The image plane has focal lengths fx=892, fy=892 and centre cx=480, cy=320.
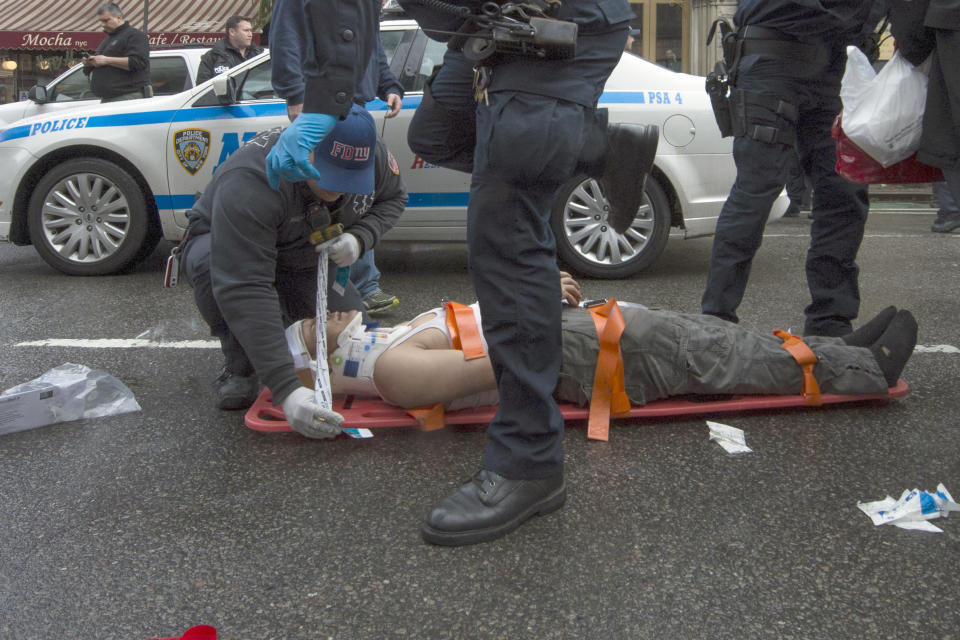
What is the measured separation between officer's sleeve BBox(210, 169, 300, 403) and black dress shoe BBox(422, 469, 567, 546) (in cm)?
58

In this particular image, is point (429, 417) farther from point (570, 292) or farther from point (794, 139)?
point (794, 139)

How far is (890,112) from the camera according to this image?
2270mm

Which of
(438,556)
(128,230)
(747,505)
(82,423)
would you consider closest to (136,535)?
(438,556)

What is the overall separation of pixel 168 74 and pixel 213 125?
3261 millimetres

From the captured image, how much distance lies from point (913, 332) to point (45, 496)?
2.45 meters

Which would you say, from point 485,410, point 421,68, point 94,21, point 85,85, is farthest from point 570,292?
point 94,21

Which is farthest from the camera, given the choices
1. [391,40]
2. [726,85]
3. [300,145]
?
[391,40]

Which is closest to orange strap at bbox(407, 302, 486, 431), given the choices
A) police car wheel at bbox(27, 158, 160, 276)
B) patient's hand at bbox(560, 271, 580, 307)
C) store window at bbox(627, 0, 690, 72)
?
patient's hand at bbox(560, 271, 580, 307)

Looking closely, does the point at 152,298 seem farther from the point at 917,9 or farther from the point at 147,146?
the point at 917,9

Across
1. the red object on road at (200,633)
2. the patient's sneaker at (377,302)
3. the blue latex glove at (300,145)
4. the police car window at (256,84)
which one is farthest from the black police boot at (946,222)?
the red object on road at (200,633)

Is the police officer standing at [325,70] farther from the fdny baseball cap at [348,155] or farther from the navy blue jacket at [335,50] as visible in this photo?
the fdny baseball cap at [348,155]

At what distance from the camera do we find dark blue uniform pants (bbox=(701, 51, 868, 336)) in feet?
10.2

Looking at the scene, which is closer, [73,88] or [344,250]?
[344,250]

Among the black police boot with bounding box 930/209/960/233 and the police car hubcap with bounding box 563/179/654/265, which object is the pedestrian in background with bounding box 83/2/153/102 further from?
the black police boot with bounding box 930/209/960/233
